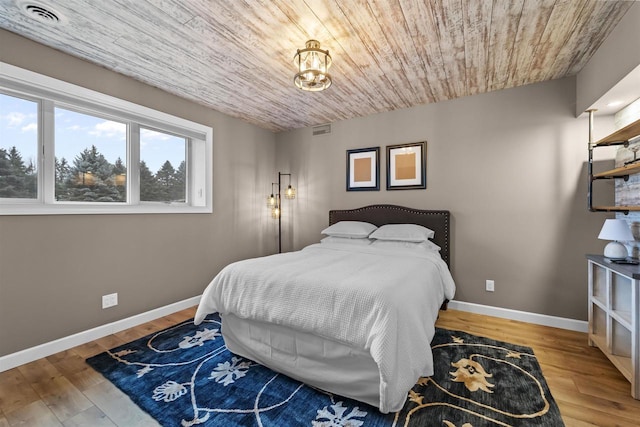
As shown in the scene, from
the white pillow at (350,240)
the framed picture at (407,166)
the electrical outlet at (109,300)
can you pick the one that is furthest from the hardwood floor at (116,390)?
the framed picture at (407,166)

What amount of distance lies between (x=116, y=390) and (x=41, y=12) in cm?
257

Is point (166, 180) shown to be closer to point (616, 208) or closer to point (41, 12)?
point (41, 12)

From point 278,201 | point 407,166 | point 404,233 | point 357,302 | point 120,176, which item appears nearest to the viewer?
point 357,302

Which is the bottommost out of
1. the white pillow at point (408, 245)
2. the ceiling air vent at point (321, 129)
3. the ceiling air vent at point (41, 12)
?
the white pillow at point (408, 245)

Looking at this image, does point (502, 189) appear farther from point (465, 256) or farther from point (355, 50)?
point (355, 50)

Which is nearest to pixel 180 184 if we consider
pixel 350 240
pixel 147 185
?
pixel 147 185

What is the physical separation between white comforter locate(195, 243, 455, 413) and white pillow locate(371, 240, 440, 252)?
52cm

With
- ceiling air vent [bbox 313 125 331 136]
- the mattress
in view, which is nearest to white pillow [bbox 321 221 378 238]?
ceiling air vent [bbox 313 125 331 136]

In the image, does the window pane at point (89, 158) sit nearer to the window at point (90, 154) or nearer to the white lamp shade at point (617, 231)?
the window at point (90, 154)

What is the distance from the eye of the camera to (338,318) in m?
1.64

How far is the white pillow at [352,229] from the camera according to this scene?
3.44 meters

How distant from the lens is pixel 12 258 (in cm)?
208

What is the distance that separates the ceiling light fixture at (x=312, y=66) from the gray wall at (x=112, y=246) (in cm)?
189

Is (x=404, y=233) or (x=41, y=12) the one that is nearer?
(x=41, y=12)
